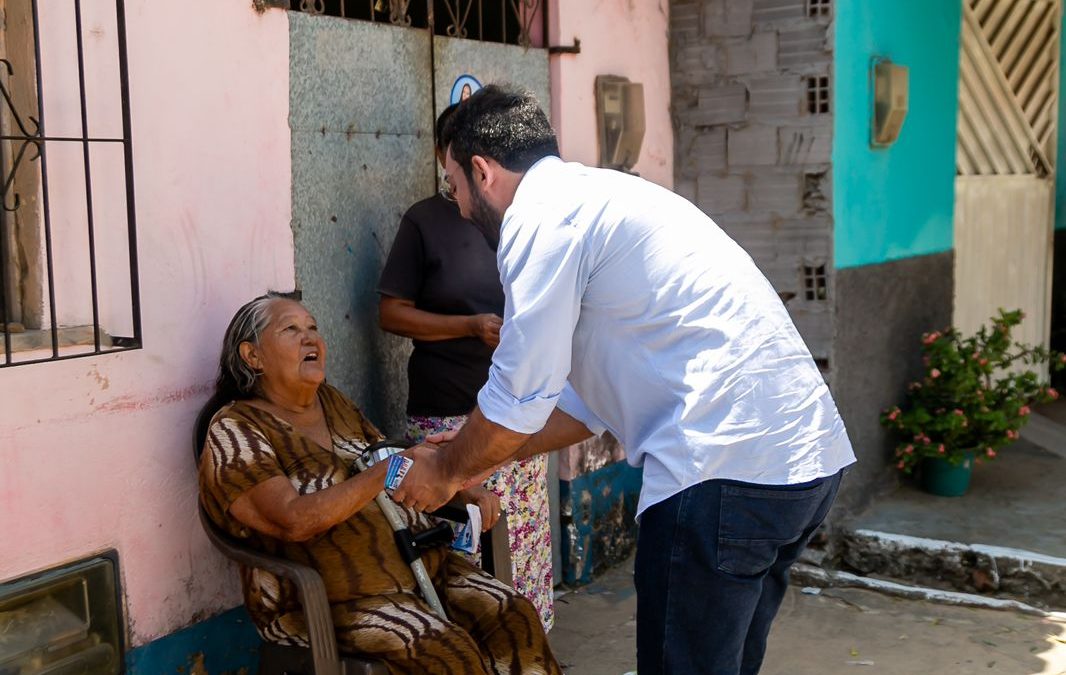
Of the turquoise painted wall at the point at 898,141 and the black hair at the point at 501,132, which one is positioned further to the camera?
the turquoise painted wall at the point at 898,141

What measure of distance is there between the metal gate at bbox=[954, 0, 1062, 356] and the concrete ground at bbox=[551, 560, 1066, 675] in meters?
2.65

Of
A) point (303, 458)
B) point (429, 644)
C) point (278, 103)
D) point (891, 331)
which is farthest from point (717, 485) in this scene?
point (891, 331)

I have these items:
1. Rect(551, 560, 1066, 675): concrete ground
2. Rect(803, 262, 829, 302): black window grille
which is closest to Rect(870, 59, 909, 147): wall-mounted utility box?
Rect(803, 262, 829, 302): black window grille

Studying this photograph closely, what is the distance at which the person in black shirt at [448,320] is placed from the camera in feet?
12.5

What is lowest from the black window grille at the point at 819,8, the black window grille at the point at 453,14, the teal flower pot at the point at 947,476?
the teal flower pot at the point at 947,476

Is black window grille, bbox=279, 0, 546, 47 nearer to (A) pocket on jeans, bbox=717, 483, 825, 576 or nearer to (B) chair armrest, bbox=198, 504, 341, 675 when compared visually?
(B) chair armrest, bbox=198, 504, 341, 675

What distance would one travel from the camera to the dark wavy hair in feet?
10.8

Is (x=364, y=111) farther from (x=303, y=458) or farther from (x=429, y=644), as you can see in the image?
(x=429, y=644)

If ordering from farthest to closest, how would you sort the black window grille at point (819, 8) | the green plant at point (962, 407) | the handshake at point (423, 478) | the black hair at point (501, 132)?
the green plant at point (962, 407)
the black window grille at point (819, 8)
the handshake at point (423, 478)
the black hair at point (501, 132)

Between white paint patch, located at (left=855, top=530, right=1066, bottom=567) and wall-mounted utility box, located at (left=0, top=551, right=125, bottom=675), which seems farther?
white paint patch, located at (left=855, top=530, right=1066, bottom=567)

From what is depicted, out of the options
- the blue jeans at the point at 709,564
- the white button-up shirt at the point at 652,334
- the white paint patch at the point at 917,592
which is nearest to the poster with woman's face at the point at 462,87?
the white button-up shirt at the point at 652,334

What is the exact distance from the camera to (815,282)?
5.25m

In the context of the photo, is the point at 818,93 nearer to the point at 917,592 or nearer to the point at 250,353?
the point at 917,592

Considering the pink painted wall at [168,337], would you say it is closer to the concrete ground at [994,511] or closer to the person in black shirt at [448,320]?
the person in black shirt at [448,320]
